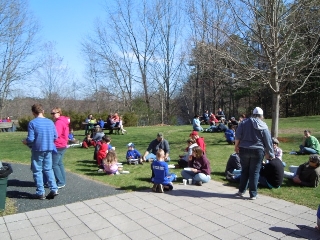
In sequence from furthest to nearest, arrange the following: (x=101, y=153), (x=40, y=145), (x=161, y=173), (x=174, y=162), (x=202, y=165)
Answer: (x=174, y=162)
(x=101, y=153)
(x=202, y=165)
(x=161, y=173)
(x=40, y=145)

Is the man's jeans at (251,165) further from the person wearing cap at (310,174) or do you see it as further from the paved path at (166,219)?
the person wearing cap at (310,174)

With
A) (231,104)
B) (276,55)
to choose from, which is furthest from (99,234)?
(231,104)

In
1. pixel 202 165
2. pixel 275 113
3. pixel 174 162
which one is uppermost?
pixel 275 113

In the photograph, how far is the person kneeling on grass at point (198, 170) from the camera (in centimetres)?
648

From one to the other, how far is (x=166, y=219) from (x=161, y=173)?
4.97 feet

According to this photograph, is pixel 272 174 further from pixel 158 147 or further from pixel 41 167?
pixel 41 167

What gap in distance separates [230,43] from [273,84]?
254 centimetres

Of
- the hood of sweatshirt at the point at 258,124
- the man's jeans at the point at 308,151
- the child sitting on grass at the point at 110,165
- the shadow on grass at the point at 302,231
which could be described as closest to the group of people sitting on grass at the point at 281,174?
the hood of sweatshirt at the point at 258,124

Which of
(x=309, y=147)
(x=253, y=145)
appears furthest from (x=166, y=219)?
(x=309, y=147)

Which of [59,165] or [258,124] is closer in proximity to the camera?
[258,124]

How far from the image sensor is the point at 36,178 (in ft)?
17.2

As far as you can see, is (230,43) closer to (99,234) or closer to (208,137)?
(208,137)

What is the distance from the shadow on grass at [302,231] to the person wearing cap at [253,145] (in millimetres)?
1271

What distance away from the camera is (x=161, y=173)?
5.94 meters
